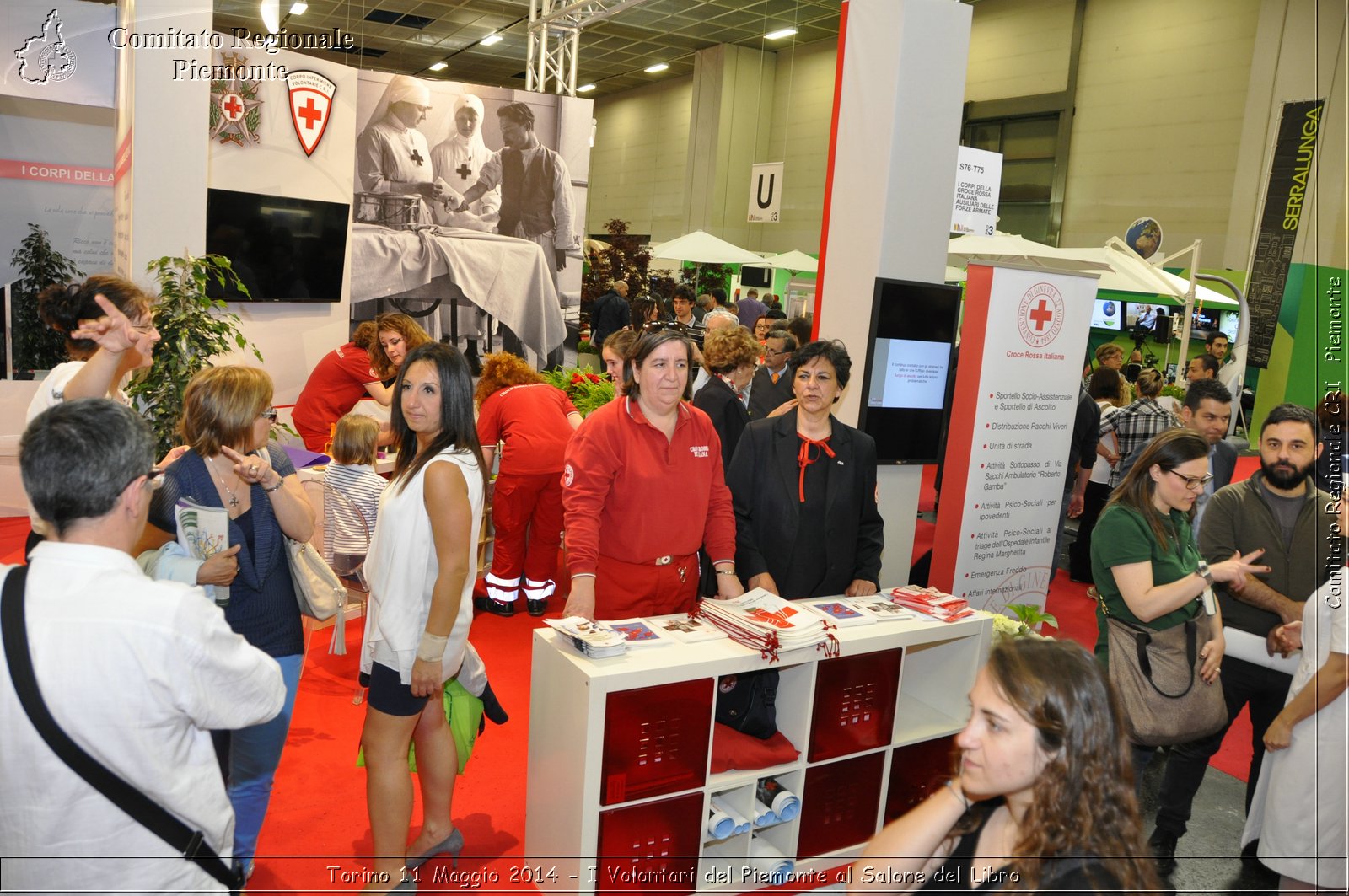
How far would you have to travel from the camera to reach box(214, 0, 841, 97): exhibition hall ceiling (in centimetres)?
1538

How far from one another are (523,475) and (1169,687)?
3254 mm

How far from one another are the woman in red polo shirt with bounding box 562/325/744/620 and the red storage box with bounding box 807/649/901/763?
0.44 m

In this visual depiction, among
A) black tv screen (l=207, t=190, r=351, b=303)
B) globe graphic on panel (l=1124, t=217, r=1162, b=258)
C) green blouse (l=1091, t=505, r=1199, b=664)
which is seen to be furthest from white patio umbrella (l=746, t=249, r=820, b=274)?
green blouse (l=1091, t=505, r=1199, b=664)

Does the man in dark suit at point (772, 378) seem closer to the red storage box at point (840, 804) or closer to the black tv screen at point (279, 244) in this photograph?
the red storage box at point (840, 804)

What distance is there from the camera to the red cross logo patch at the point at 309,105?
7.26m

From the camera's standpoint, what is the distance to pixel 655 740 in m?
2.56

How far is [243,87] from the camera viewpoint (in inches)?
273

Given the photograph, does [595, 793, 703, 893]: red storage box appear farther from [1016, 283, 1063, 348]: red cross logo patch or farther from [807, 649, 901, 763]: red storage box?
[1016, 283, 1063, 348]: red cross logo patch

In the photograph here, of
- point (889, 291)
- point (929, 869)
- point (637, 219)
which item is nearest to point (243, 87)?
point (889, 291)

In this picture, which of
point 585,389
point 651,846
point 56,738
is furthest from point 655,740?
point 585,389

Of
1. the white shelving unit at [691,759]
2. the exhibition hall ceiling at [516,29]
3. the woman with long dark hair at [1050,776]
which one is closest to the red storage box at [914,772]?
the white shelving unit at [691,759]

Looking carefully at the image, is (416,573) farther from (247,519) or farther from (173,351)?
(173,351)

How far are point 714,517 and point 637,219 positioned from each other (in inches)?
796

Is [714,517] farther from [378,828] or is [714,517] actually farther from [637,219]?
[637,219]
